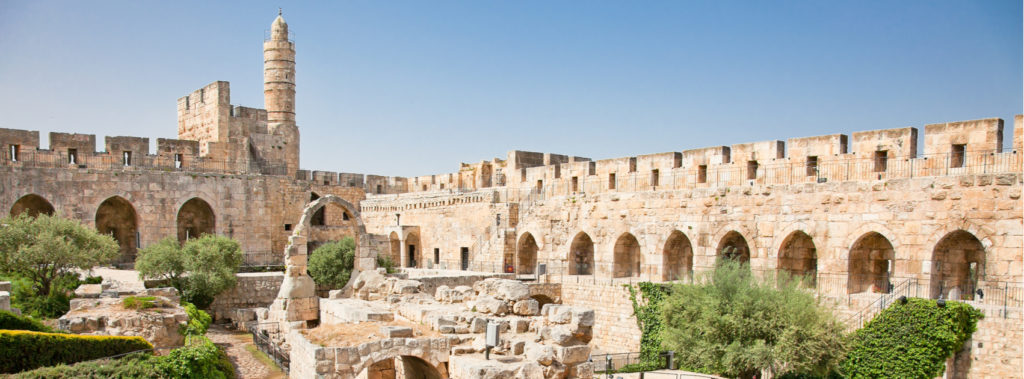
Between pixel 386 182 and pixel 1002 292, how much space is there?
24.3 metres

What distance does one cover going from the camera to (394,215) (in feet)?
94.1

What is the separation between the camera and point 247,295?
2061 centimetres

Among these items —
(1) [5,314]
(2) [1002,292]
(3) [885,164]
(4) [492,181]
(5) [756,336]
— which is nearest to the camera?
(1) [5,314]

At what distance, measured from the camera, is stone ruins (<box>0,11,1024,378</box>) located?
11.9m

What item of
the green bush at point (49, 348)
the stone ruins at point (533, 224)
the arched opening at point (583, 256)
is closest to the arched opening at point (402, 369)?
the stone ruins at point (533, 224)

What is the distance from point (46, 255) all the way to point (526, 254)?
13.4 meters

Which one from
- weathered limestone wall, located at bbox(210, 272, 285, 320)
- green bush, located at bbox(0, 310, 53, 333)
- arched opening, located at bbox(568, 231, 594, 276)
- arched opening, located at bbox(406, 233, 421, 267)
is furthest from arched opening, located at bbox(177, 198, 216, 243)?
green bush, located at bbox(0, 310, 53, 333)

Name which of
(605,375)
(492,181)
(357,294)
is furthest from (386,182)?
(605,375)

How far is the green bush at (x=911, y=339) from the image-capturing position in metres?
12.3

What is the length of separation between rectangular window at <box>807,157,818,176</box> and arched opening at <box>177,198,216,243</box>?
1955 centimetres

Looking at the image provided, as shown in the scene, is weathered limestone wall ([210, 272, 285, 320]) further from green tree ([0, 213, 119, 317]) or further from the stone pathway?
green tree ([0, 213, 119, 317])

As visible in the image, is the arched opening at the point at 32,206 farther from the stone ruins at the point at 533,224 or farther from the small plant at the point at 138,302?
the small plant at the point at 138,302

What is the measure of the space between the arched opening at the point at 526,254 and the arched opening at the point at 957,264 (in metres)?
11.9

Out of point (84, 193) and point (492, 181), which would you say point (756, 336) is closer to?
point (492, 181)
